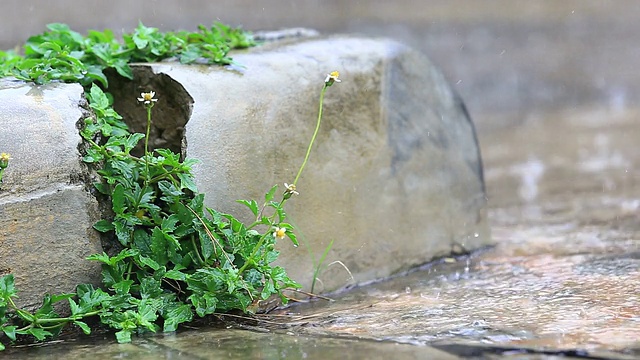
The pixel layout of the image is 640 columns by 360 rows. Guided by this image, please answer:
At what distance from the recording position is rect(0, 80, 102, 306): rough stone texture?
2471 millimetres

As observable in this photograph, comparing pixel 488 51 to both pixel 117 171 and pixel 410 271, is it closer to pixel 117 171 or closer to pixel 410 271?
pixel 410 271

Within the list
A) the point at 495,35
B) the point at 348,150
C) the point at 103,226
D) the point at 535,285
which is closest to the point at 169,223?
the point at 103,226

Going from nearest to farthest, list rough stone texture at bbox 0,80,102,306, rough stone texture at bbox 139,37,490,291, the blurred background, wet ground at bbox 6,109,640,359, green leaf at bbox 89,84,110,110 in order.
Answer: wet ground at bbox 6,109,640,359 < rough stone texture at bbox 0,80,102,306 < green leaf at bbox 89,84,110,110 < rough stone texture at bbox 139,37,490,291 < the blurred background

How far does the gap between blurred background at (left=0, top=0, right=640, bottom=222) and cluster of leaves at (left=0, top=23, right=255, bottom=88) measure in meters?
4.92

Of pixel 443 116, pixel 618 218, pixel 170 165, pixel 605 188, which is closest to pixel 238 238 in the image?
pixel 170 165

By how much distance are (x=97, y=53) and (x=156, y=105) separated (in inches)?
10.7

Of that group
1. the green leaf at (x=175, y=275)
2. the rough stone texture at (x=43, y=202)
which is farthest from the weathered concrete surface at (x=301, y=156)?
the green leaf at (x=175, y=275)

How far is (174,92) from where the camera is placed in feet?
9.76

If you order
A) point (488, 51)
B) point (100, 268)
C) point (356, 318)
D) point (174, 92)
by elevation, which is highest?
point (488, 51)

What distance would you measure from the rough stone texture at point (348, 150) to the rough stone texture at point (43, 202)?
0.40 meters

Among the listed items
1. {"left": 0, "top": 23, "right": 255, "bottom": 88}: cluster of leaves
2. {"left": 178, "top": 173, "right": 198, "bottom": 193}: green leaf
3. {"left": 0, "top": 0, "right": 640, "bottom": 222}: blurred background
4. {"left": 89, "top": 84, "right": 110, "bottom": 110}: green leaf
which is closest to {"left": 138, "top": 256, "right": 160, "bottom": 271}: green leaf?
{"left": 178, "top": 173, "right": 198, "bottom": 193}: green leaf

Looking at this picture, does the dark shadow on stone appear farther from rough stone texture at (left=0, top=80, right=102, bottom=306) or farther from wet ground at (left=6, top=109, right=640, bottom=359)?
wet ground at (left=6, top=109, right=640, bottom=359)

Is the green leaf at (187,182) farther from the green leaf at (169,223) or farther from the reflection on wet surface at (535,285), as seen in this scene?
the reflection on wet surface at (535,285)

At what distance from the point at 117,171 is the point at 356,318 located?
34.7 inches
